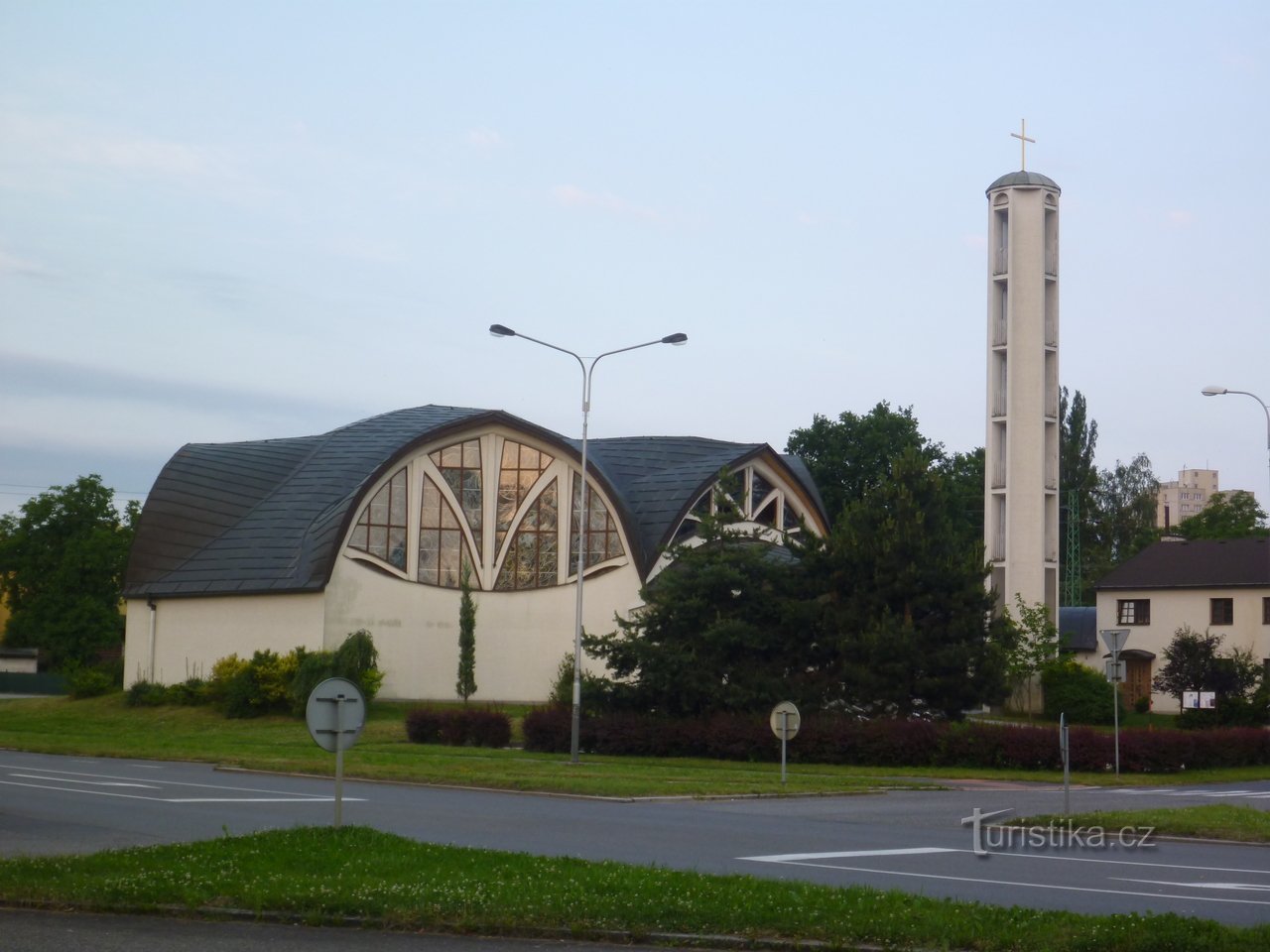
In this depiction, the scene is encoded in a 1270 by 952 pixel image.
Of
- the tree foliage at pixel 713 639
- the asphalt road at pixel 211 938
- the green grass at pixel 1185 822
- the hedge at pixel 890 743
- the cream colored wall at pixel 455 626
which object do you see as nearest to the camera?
the asphalt road at pixel 211 938

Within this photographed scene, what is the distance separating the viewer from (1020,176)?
56.2 meters

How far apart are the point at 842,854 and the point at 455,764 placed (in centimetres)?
1523

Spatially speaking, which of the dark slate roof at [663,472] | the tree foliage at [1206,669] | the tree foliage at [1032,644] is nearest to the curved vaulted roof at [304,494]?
the dark slate roof at [663,472]

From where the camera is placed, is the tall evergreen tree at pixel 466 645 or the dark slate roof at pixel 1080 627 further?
the dark slate roof at pixel 1080 627

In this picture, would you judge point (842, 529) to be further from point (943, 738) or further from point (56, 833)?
point (56, 833)

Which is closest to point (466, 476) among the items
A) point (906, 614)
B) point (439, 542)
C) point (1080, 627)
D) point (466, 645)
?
point (439, 542)

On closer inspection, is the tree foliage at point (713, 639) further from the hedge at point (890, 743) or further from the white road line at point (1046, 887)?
the white road line at point (1046, 887)

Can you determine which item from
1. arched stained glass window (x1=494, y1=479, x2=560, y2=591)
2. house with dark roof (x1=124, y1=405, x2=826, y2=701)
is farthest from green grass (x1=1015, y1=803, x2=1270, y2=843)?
arched stained glass window (x1=494, y1=479, x2=560, y2=591)

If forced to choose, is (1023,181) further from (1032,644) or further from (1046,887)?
(1046,887)

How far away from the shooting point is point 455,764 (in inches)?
1139

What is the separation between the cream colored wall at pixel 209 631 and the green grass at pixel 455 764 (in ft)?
12.7

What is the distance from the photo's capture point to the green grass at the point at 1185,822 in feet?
56.6

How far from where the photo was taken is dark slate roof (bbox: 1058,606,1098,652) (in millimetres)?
71062

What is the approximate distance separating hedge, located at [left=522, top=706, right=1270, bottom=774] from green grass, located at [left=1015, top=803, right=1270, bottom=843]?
13.7 meters
